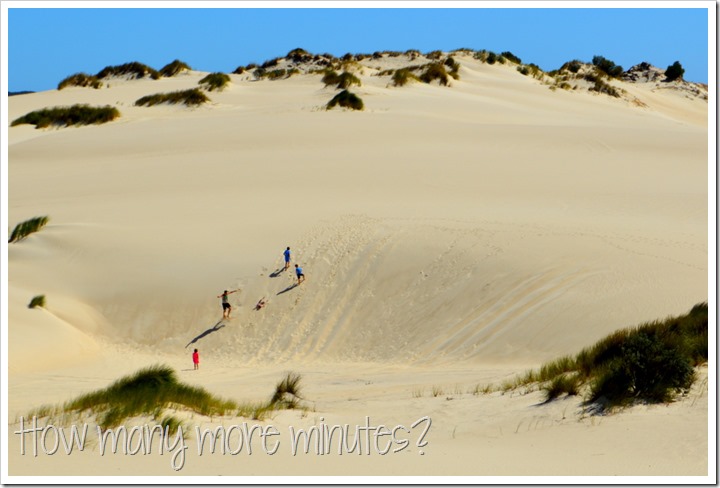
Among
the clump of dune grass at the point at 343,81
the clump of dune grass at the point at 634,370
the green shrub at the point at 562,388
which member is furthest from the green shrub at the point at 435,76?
the green shrub at the point at 562,388

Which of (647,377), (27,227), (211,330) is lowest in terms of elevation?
(647,377)

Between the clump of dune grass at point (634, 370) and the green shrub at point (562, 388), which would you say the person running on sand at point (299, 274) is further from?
the green shrub at point (562, 388)

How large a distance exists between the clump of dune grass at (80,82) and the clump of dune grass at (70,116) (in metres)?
9.15

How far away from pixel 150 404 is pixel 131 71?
3818cm

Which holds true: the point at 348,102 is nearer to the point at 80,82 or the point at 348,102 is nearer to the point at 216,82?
the point at 216,82

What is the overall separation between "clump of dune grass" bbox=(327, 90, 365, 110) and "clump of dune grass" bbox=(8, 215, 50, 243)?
11.9 m

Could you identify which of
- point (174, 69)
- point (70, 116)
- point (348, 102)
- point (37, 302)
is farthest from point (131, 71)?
point (37, 302)

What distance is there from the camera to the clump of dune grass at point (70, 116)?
91.5ft

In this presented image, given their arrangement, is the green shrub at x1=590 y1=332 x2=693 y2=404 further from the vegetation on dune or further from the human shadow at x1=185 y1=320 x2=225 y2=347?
the human shadow at x1=185 y1=320 x2=225 y2=347

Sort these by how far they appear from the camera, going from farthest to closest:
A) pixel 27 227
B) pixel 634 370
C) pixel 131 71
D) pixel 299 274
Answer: pixel 131 71, pixel 27 227, pixel 299 274, pixel 634 370

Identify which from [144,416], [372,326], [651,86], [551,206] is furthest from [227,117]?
[651,86]

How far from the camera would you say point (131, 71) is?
139 feet

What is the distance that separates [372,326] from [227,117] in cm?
1504

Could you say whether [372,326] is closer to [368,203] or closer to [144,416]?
[368,203]
